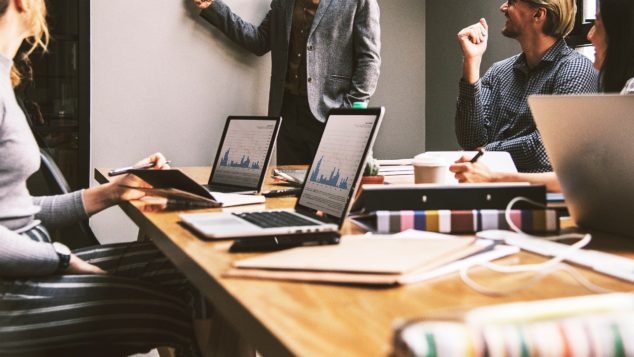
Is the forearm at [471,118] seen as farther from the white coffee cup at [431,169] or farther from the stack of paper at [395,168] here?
the white coffee cup at [431,169]

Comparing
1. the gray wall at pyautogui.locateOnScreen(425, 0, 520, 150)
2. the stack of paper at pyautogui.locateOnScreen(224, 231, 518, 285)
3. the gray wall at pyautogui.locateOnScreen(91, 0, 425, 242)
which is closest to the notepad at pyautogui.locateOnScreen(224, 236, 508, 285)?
the stack of paper at pyautogui.locateOnScreen(224, 231, 518, 285)

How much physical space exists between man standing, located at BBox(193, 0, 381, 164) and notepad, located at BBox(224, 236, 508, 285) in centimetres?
242

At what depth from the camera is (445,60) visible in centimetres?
396

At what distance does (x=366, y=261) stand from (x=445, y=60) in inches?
135

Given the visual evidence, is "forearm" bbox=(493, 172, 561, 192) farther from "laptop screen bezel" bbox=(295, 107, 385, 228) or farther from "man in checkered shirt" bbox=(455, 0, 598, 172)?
"man in checkered shirt" bbox=(455, 0, 598, 172)

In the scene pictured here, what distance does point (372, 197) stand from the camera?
103cm

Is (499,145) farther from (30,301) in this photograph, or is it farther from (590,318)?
(590,318)

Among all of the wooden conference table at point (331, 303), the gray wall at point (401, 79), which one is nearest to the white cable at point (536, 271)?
the wooden conference table at point (331, 303)

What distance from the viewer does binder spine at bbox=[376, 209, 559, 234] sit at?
40.0 inches

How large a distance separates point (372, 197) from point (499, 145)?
1.52 meters

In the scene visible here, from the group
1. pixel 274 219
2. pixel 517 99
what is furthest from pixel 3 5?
pixel 517 99

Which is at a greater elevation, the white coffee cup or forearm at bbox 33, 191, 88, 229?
the white coffee cup

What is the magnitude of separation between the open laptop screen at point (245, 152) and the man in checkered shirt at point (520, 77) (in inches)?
38.0

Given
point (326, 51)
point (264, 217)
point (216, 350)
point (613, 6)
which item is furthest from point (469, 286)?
point (326, 51)
